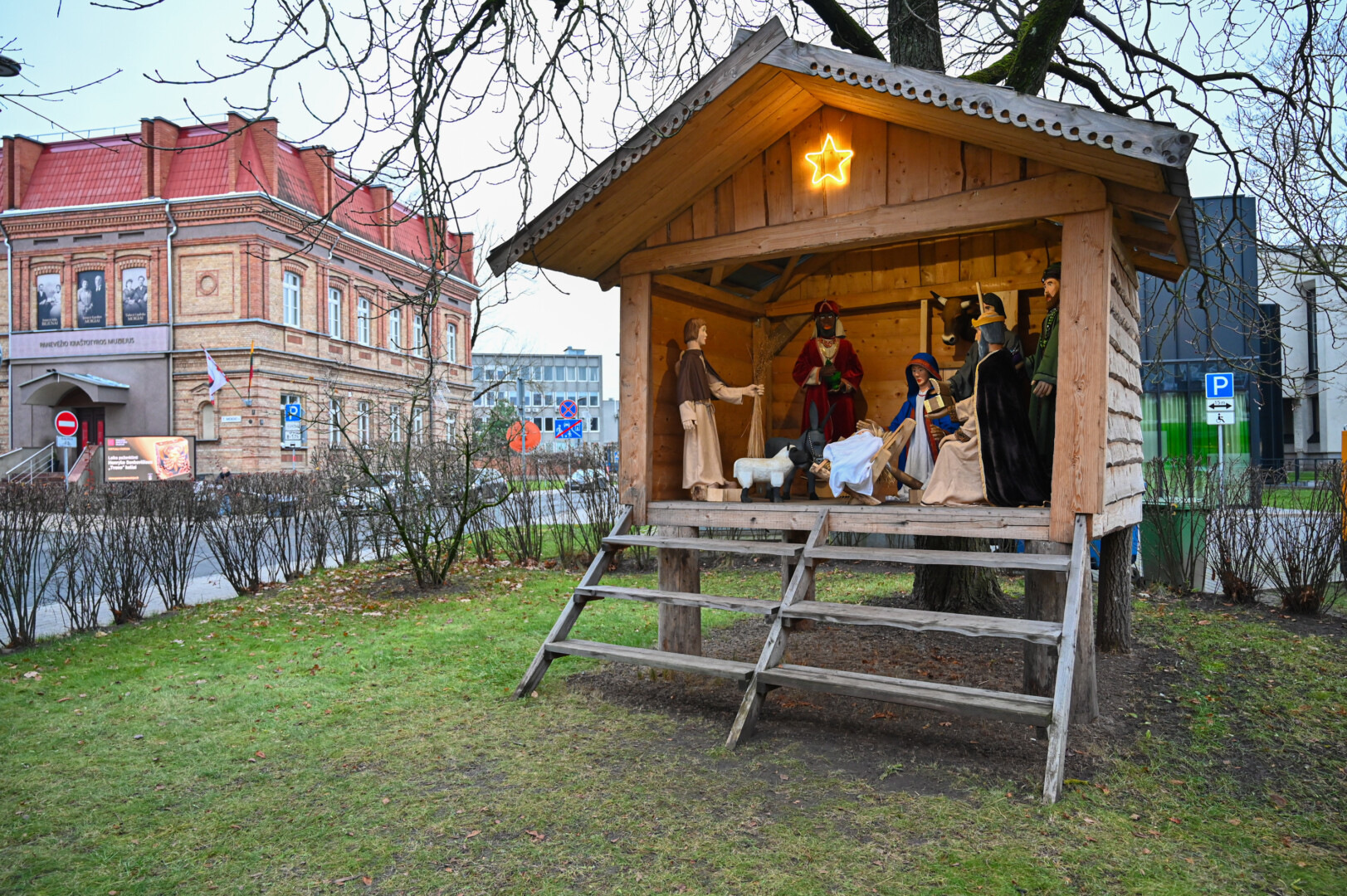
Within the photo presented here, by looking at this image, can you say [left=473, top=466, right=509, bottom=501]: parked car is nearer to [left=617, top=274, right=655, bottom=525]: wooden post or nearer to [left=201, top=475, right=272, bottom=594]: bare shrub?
[left=201, top=475, right=272, bottom=594]: bare shrub

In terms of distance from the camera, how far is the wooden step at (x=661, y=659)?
18.0 feet

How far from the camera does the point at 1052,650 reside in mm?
5488

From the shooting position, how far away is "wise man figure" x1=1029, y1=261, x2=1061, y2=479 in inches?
232

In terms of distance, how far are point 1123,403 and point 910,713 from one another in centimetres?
269

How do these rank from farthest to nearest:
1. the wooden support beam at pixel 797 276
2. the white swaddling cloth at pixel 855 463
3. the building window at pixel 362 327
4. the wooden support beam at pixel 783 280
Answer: the building window at pixel 362 327
the wooden support beam at pixel 797 276
the wooden support beam at pixel 783 280
the white swaddling cloth at pixel 855 463

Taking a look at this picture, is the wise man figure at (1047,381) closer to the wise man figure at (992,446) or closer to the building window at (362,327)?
the wise man figure at (992,446)

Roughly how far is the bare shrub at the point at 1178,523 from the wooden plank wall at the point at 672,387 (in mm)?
5735

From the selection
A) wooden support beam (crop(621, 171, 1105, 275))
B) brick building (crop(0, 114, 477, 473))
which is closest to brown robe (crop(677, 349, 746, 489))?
wooden support beam (crop(621, 171, 1105, 275))

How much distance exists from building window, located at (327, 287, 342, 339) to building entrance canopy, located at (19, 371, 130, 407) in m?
6.77

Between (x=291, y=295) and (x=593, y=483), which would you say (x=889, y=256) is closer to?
(x=593, y=483)

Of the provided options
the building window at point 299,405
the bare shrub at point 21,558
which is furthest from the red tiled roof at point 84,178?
the bare shrub at point 21,558

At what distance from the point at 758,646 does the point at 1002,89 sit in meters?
5.33

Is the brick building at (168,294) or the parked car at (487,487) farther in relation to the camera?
the brick building at (168,294)

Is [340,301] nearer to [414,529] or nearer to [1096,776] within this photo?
[414,529]
